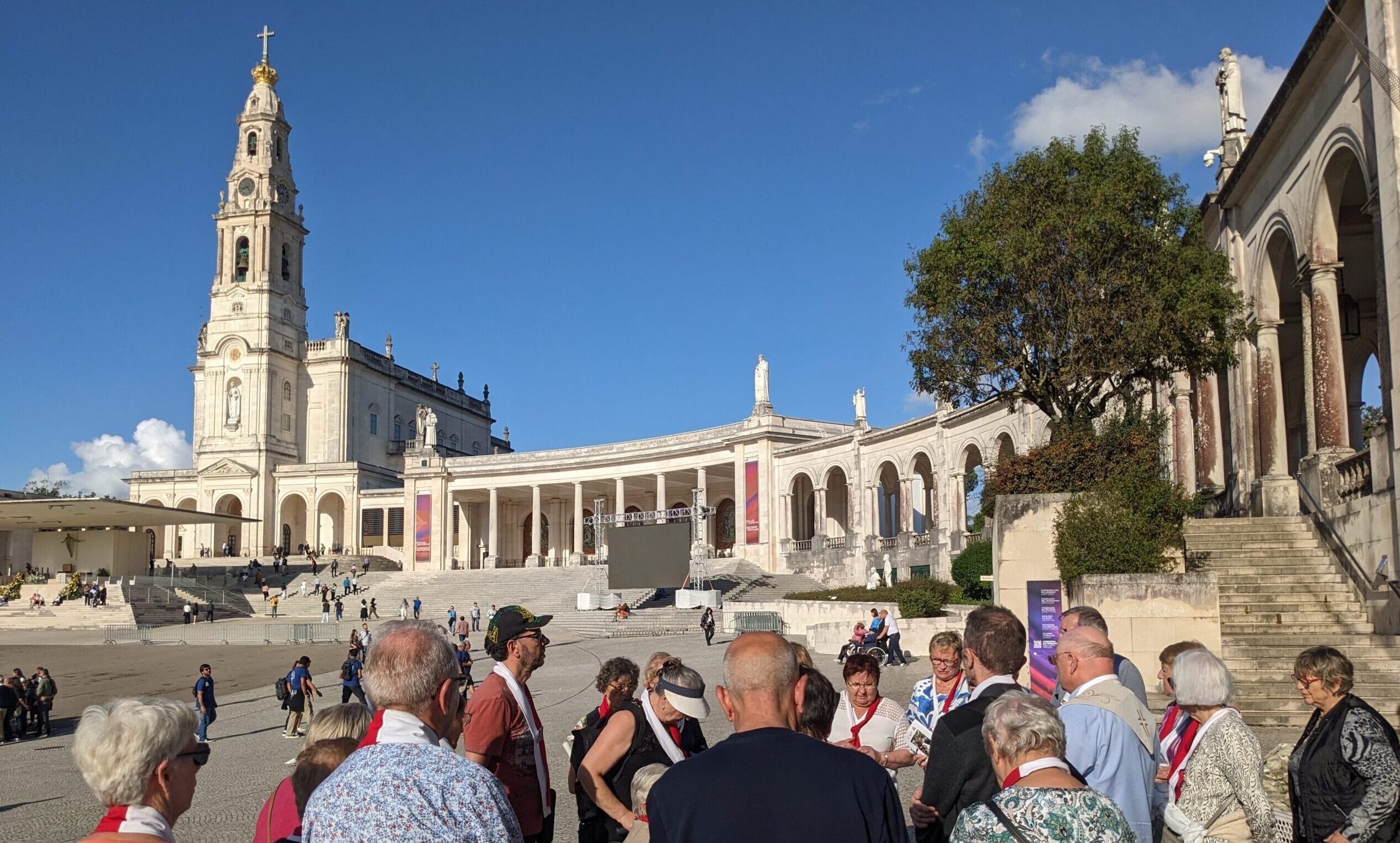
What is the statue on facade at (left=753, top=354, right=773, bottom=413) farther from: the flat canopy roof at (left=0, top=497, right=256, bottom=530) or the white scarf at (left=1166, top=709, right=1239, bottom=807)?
the white scarf at (left=1166, top=709, right=1239, bottom=807)

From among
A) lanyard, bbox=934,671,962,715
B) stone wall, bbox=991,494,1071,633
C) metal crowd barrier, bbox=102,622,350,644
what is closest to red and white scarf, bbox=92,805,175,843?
lanyard, bbox=934,671,962,715

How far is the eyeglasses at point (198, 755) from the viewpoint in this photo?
3.51 m

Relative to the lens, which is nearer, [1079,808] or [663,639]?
[1079,808]

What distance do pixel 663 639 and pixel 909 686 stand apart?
1484 cm

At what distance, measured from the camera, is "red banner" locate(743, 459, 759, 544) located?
182 ft

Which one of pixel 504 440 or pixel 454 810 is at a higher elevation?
pixel 504 440

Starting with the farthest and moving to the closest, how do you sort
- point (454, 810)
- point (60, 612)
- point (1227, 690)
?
1. point (60, 612)
2. point (1227, 690)
3. point (454, 810)

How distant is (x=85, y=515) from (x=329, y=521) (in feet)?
64.8

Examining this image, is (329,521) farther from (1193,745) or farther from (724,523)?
(1193,745)

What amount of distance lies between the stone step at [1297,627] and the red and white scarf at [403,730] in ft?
46.1

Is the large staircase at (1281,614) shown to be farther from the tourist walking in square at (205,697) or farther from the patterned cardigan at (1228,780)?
the tourist walking in square at (205,697)

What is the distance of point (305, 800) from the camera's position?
402 centimetres

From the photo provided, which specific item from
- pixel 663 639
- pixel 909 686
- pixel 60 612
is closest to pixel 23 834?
pixel 909 686

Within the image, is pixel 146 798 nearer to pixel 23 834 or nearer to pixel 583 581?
pixel 23 834
